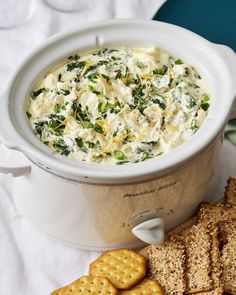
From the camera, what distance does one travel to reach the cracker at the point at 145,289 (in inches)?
71.1

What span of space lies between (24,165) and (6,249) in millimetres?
278

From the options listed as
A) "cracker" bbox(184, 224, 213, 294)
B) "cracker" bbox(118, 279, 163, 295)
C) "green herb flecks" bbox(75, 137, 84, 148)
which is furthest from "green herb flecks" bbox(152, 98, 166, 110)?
"cracker" bbox(118, 279, 163, 295)

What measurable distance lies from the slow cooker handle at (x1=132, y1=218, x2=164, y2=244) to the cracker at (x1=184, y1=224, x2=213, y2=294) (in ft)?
0.28

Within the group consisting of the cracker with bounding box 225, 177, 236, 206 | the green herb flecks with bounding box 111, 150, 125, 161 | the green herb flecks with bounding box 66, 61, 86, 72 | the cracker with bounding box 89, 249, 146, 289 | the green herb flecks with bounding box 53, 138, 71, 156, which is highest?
the green herb flecks with bounding box 66, 61, 86, 72

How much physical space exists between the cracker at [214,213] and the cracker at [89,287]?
1.04 feet

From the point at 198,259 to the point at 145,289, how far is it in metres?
0.16

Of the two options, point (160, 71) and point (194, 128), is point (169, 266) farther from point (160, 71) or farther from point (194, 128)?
point (160, 71)

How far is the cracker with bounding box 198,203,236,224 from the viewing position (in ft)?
6.37

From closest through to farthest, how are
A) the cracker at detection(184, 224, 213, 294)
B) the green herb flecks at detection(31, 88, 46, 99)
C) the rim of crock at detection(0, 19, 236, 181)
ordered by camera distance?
the rim of crock at detection(0, 19, 236, 181), the cracker at detection(184, 224, 213, 294), the green herb flecks at detection(31, 88, 46, 99)

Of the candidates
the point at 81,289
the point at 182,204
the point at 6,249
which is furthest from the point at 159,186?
the point at 6,249

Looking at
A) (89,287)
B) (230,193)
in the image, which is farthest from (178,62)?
(89,287)

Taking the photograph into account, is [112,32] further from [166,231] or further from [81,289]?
[81,289]

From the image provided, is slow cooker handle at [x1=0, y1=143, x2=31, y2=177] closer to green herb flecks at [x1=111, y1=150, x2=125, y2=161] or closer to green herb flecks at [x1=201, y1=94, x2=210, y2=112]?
green herb flecks at [x1=111, y1=150, x2=125, y2=161]

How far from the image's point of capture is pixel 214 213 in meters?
1.96
